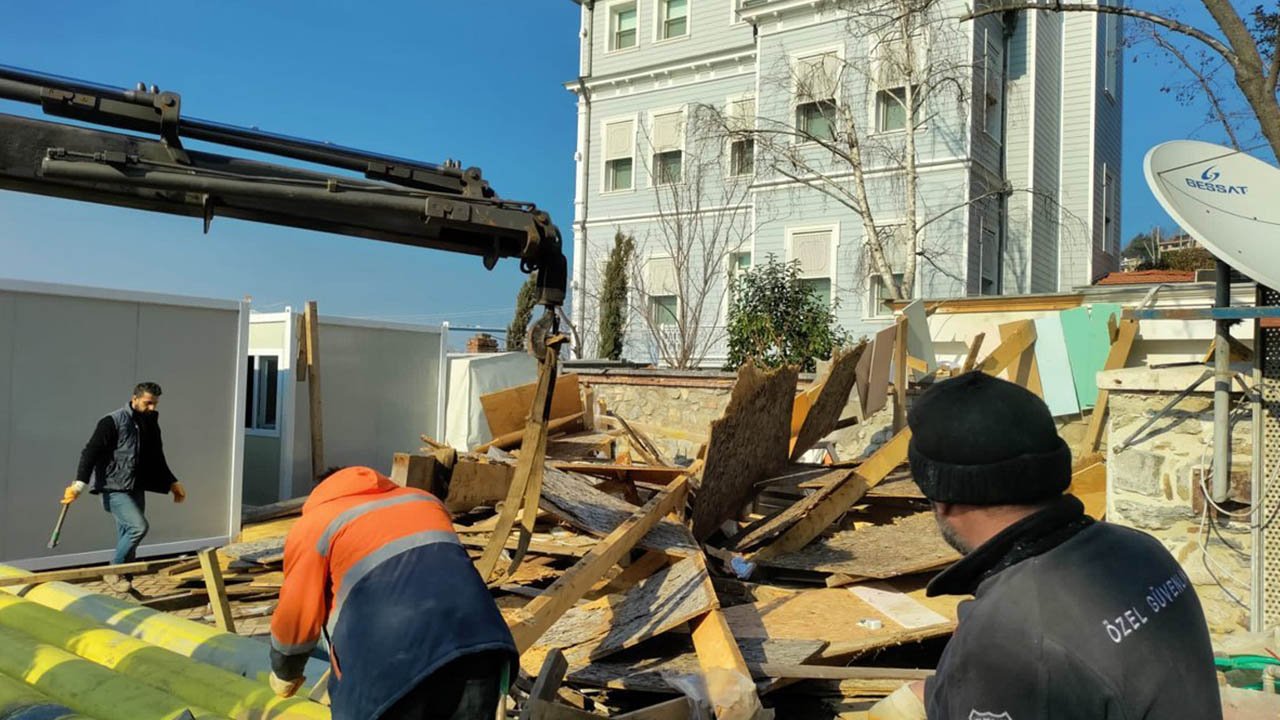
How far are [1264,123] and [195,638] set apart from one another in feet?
26.9

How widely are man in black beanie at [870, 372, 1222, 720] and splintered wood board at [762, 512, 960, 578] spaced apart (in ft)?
15.7

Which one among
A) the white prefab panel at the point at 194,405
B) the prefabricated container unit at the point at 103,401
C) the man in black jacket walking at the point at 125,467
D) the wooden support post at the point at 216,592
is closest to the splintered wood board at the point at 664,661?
the wooden support post at the point at 216,592

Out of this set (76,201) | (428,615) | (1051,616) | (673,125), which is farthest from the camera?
(673,125)

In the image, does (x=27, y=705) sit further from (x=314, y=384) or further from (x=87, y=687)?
(x=314, y=384)

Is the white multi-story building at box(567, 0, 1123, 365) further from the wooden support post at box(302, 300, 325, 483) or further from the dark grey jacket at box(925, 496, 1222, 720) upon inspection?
the dark grey jacket at box(925, 496, 1222, 720)

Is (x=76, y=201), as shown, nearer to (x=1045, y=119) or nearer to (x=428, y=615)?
(x=428, y=615)

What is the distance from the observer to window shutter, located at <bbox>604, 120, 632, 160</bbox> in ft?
68.4

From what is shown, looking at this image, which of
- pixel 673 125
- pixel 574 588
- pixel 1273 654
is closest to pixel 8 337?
pixel 574 588

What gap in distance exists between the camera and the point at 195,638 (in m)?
4.43

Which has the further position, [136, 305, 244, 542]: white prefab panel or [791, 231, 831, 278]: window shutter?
[791, 231, 831, 278]: window shutter

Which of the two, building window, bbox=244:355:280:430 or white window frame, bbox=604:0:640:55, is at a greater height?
white window frame, bbox=604:0:640:55

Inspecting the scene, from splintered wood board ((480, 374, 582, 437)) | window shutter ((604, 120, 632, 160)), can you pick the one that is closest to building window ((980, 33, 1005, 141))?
window shutter ((604, 120, 632, 160))

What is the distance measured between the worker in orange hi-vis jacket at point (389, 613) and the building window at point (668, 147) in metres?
17.6

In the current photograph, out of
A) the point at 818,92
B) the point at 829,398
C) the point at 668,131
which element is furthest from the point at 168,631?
the point at 668,131
